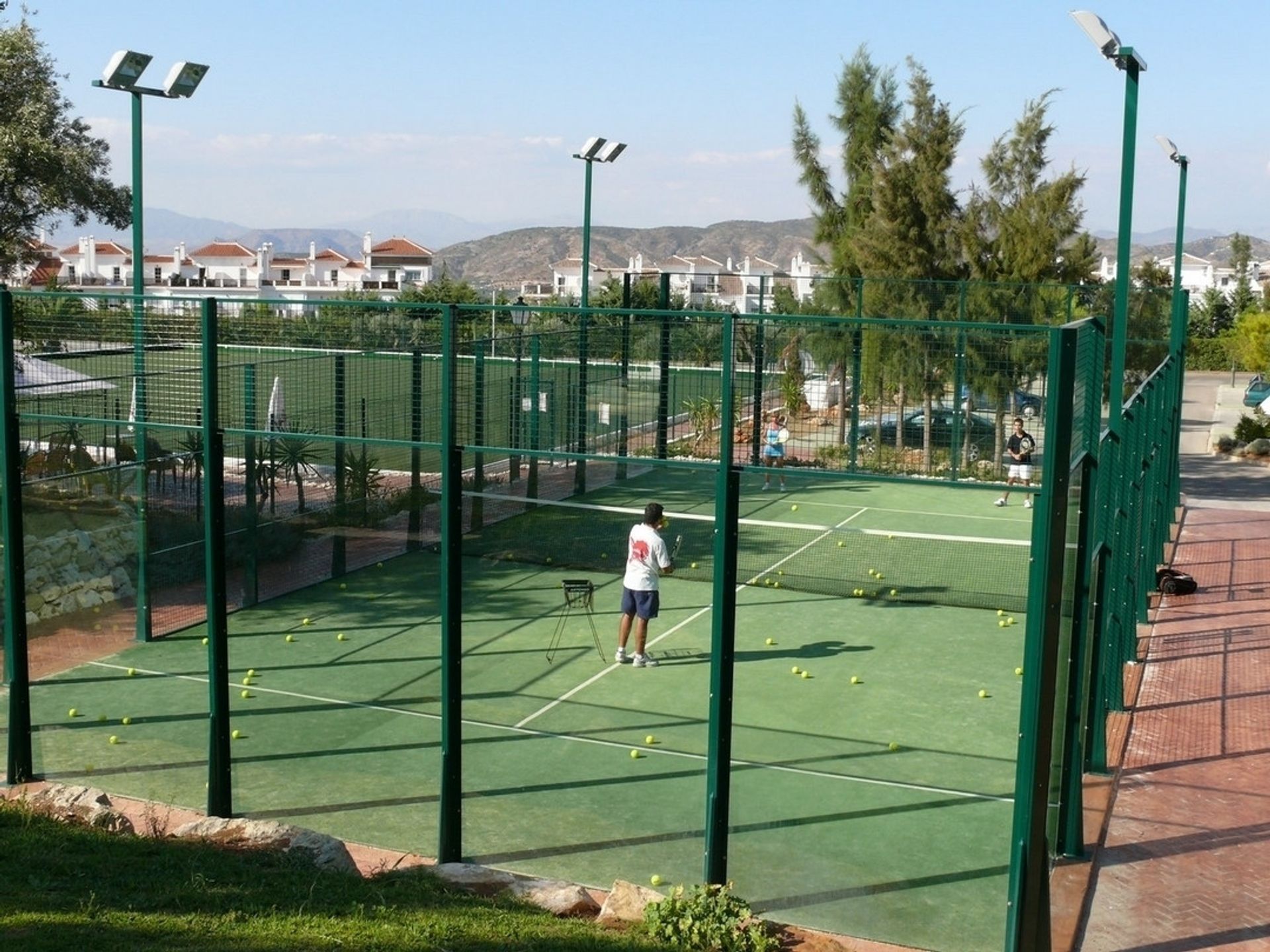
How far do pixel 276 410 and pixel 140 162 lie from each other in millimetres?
2905

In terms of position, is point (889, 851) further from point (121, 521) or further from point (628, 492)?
point (628, 492)

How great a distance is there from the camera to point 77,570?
13.3m

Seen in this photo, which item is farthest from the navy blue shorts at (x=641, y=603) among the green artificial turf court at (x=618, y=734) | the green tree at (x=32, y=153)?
the green tree at (x=32, y=153)

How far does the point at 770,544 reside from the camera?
1806cm

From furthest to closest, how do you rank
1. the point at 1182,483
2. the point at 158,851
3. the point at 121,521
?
the point at 1182,483 < the point at 121,521 < the point at 158,851

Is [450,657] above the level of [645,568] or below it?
above

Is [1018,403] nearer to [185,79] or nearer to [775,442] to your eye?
[775,442]

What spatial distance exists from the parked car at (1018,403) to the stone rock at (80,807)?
33.8 ft

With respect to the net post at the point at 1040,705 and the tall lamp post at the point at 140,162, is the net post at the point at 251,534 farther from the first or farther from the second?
the net post at the point at 1040,705

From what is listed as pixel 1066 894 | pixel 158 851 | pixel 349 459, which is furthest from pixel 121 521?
pixel 1066 894

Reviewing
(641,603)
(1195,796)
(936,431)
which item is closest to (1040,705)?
(1195,796)

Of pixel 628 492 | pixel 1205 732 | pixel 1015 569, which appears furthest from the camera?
pixel 628 492

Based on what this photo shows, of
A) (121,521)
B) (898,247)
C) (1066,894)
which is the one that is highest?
(898,247)

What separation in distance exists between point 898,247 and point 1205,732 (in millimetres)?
17269
